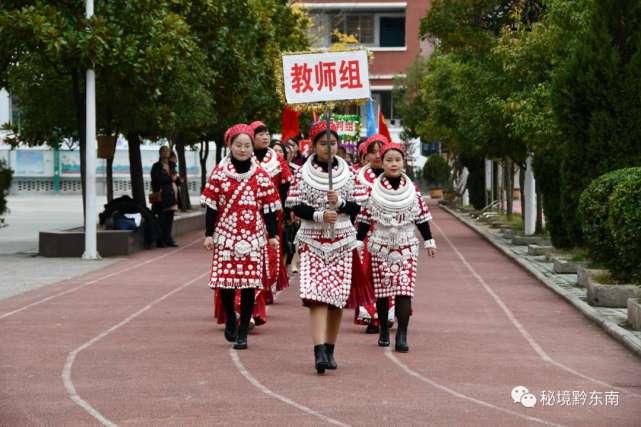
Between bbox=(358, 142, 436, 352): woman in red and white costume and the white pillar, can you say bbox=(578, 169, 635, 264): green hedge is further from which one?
the white pillar

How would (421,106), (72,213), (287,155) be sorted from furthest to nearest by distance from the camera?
(421,106), (72,213), (287,155)

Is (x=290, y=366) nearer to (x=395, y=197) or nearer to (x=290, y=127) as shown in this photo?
(x=395, y=197)

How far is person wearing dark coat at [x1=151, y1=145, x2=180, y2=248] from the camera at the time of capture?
20625 millimetres

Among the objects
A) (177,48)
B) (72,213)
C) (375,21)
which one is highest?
(375,21)

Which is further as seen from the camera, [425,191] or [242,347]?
[425,191]

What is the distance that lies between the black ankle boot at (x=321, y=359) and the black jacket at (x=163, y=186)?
13.5 metres

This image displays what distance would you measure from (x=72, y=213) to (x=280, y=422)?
99.9 feet

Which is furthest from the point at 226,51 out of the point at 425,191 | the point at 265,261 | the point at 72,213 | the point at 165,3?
the point at 425,191

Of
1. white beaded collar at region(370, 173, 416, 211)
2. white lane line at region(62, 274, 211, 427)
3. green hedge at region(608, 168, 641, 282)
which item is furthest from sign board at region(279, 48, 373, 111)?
green hedge at region(608, 168, 641, 282)

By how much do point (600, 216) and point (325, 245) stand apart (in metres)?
5.07

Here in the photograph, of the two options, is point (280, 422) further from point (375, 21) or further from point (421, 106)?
point (375, 21)

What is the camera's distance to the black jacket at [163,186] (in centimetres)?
2059

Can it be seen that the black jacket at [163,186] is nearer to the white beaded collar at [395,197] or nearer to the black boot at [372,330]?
the black boot at [372,330]

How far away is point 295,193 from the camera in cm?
788
